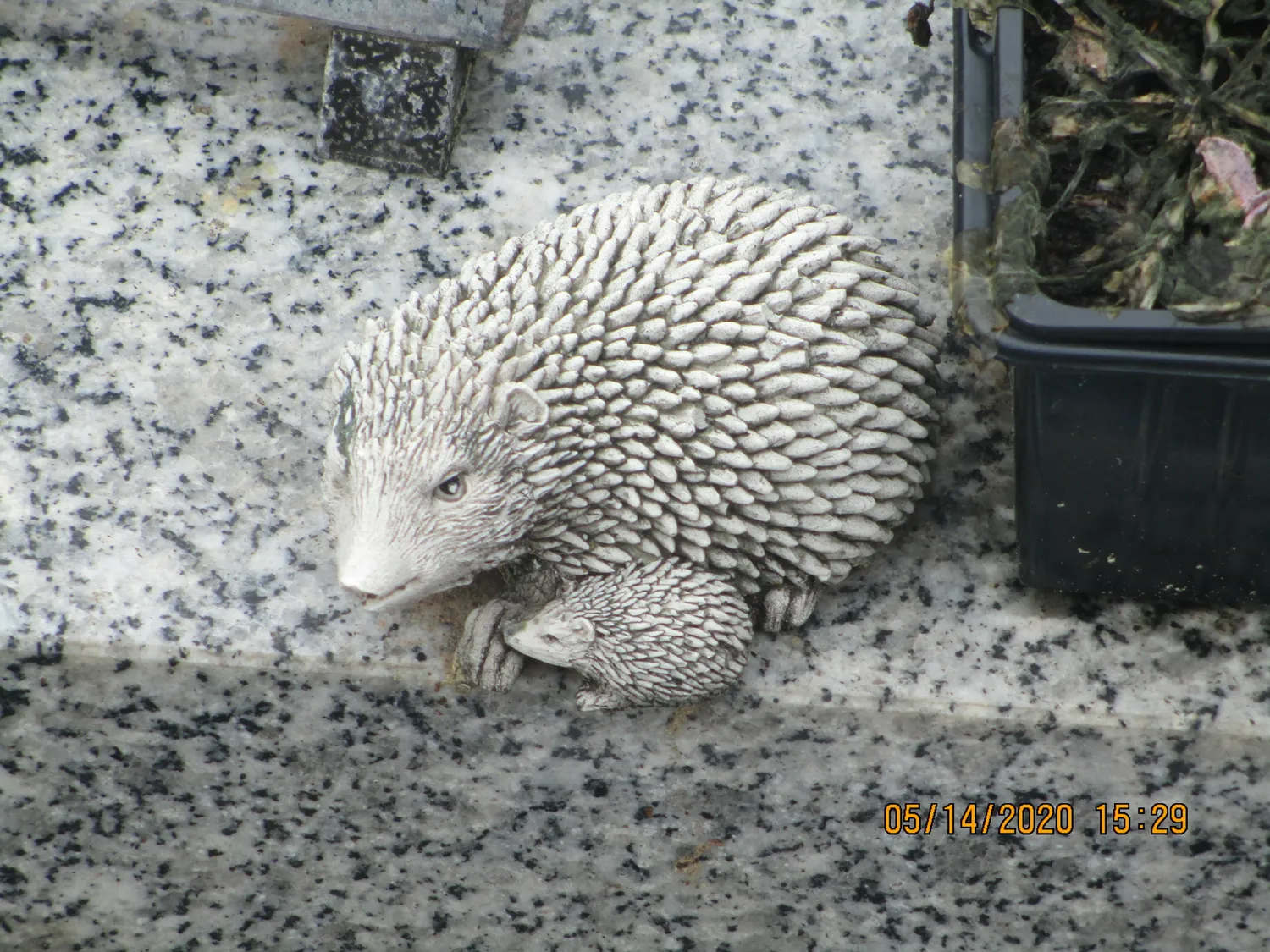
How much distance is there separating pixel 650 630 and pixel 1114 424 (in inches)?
15.8

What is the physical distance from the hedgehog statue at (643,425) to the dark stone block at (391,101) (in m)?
0.35

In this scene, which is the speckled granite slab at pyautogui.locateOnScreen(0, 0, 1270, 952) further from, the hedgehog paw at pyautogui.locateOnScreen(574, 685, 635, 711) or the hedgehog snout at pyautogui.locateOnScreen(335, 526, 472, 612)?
the hedgehog snout at pyautogui.locateOnScreen(335, 526, 472, 612)

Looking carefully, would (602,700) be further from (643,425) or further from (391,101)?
(391,101)

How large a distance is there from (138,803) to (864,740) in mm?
710

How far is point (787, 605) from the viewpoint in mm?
1196

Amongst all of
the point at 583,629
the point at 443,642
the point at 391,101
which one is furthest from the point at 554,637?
the point at 391,101

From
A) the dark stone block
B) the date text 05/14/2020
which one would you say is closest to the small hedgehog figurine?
the date text 05/14/2020

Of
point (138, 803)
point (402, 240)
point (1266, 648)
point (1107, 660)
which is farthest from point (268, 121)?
point (1266, 648)

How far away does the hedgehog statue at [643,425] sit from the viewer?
3.39ft

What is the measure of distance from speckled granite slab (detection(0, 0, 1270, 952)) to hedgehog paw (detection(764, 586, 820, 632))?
44 mm

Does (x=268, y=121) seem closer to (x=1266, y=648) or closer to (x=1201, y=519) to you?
(x=1201, y=519)

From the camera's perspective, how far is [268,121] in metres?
1.51

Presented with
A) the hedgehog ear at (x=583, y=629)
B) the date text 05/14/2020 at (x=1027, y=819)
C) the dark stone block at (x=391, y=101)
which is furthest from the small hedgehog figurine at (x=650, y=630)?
the dark stone block at (x=391, y=101)

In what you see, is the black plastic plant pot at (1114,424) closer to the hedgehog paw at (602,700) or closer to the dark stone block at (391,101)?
the hedgehog paw at (602,700)
